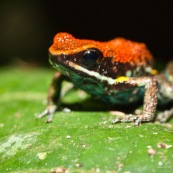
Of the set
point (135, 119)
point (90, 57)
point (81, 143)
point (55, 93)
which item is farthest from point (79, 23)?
point (81, 143)

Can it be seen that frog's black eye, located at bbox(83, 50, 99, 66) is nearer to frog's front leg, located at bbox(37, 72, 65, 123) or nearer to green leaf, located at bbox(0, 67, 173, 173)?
green leaf, located at bbox(0, 67, 173, 173)

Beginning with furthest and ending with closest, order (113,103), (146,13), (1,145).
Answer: (146,13), (113,103), (1,145)

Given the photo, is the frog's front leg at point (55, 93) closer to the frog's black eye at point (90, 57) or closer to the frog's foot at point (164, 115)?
the frog's black eye at point (90, 57)

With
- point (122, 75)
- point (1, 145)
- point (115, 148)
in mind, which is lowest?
point (1, 145)

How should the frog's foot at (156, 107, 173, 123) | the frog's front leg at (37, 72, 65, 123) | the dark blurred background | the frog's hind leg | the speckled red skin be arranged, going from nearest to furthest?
the speckled red skin < the frog's foot at (156, 107, 173, 123) < the frog's hind leg < the frog's front leg at (37, 72, 65, 123) < the dark blurred background

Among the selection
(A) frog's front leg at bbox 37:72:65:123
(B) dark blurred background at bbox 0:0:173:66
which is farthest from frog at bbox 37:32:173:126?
(B) dark blurred background at bbox 0:0:173:66

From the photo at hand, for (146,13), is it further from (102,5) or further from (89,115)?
(89,115)

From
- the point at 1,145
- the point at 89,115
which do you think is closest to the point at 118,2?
the point at 89,115

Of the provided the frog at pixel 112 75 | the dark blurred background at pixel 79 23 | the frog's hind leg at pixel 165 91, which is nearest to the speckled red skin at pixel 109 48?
the frog at pixel 112 75
